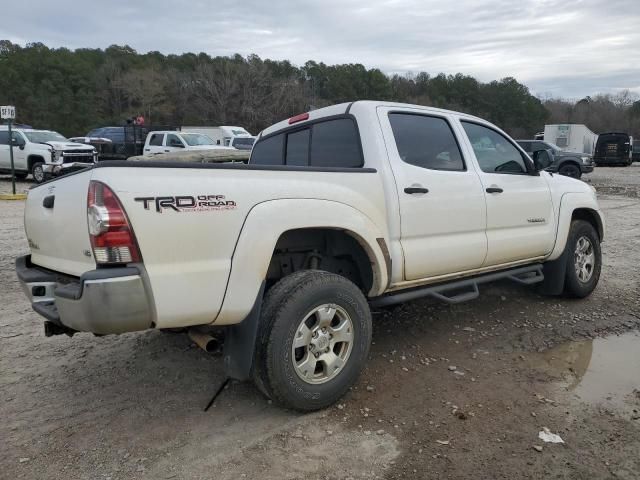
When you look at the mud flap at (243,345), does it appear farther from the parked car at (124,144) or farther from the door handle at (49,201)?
the parked car at (124,144)

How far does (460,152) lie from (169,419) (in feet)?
9.72

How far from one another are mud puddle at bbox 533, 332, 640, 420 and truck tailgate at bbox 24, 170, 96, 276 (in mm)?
3206

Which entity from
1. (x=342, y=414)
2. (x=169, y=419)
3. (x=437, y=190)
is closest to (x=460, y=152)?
(x=437, y=190)

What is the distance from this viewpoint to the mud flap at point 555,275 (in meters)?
5.30

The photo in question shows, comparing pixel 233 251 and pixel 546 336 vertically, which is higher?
pixel 233 251

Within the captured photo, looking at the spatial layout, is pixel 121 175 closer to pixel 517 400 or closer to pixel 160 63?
pixel 517 400

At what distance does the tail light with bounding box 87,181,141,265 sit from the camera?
8.30 feet

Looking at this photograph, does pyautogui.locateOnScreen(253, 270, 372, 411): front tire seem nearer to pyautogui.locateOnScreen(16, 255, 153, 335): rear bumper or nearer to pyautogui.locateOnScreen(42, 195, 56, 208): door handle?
pyautogui.locateOnScreen(16, 255, 153, 335): rear bumper

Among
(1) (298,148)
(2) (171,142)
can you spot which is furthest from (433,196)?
(2) (171,142)

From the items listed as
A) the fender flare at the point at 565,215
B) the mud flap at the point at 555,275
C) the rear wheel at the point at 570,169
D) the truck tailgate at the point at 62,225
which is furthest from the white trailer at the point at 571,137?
the truck tailgate at the point at 62,225

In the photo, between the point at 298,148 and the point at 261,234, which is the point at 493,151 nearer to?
the point at 298,148

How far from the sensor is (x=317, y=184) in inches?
128

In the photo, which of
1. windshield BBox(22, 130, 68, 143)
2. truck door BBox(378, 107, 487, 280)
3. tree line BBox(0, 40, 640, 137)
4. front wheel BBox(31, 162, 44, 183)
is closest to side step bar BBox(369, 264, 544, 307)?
truck door BBox(378, 107, 487, 280)

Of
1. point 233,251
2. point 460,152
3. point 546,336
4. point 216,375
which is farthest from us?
point 546,336
